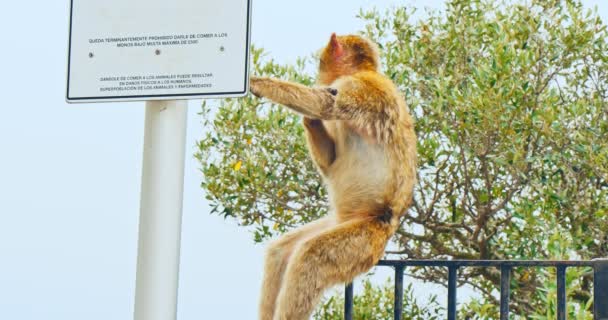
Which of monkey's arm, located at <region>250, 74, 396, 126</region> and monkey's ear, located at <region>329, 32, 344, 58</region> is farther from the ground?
monkey's ear, located at <region>329, 32, 344, 58</region>

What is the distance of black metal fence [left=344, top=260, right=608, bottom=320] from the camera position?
2.36 metres

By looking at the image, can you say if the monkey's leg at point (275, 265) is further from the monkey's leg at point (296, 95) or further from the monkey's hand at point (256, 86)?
the monkey's hand at point (256, 86)

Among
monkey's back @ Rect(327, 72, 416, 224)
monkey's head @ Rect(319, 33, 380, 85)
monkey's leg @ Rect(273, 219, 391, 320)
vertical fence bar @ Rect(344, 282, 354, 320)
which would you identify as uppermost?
monkey's head @ Rect(319, 33, 380, 85)

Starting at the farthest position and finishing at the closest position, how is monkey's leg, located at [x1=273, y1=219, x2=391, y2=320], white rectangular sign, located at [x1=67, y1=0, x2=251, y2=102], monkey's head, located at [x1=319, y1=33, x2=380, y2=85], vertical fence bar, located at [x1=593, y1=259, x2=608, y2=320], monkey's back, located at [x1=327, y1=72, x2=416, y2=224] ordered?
1. monkey's head, located at [x1=319, y1=33, x2=380, y2=85]
2. monkey's back, located at [x1=327, y1=72, x2=416, y2=224]
3. monkey's leg, located at [x1=273, y1=219, x2=391, y2=320]
4. vertical fence bar, located at [x1=593, y1=259, x2=608, y2=320]
5. white rectangular sign, located at [x1=67, y1=0, x2=251, y2=102]

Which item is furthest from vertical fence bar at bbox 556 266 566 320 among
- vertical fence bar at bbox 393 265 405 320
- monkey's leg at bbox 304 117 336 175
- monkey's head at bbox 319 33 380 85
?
monkey's head at bbox 319 33 380 85

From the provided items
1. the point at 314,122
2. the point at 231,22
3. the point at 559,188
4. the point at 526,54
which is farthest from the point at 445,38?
the point at 231,22

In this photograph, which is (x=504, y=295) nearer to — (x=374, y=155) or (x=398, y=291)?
(x=398, y=291)

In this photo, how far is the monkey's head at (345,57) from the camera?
2980 millimetres

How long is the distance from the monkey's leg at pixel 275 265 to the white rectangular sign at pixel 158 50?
3.33 ft

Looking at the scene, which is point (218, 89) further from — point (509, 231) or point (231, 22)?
point (509, 231)

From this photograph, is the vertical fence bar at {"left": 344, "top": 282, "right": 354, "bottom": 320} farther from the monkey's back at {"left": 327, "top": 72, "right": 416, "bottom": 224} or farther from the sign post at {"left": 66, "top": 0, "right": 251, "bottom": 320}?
the sign post at {"left": 66, "top": 0, "right": 251, "bottom": 320}

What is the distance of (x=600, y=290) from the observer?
2369mm

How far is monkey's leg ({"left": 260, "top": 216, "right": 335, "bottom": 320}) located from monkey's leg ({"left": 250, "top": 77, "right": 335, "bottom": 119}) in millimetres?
455

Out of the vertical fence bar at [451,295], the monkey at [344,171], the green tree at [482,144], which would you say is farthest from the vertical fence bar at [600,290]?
the green tree at [482,144]
